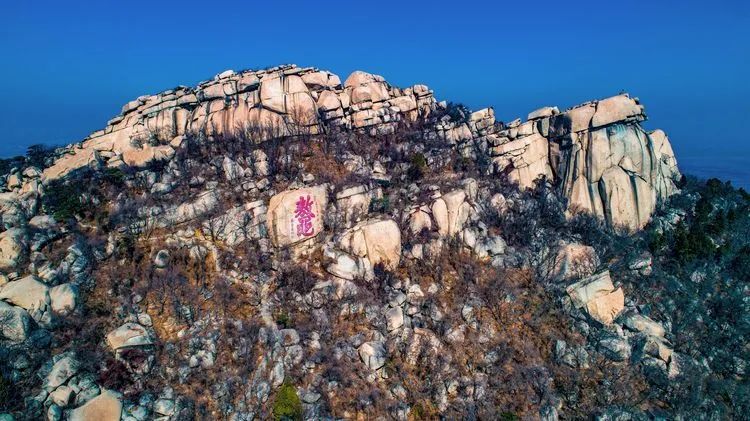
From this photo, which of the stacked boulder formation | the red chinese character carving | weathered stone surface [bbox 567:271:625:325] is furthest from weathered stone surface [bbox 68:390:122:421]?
the stacked boulder formation

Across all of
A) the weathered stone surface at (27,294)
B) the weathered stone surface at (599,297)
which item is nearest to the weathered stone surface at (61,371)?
the weathered stone surface at (27,294)

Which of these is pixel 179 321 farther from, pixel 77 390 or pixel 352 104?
pixel 352 104

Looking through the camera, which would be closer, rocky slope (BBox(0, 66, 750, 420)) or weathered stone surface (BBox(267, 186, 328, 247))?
rocky slope (BBox(0, 66, 750, 420))

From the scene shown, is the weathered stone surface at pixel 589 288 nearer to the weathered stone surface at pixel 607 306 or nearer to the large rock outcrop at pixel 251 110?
the weathered stone surface at pixel 607 306

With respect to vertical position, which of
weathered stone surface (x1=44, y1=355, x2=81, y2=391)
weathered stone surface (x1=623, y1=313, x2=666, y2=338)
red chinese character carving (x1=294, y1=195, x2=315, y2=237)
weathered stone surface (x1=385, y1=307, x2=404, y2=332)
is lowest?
weathered stone surface (x1=623, y1=313, x2=666, y2=338)

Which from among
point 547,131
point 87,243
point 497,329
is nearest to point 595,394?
point 497,329

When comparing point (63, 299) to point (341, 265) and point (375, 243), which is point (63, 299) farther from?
point (375, 243)

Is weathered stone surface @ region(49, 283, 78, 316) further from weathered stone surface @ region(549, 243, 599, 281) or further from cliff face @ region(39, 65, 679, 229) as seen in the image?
weathered stone surface @ region(549, 243, 599, 281)
